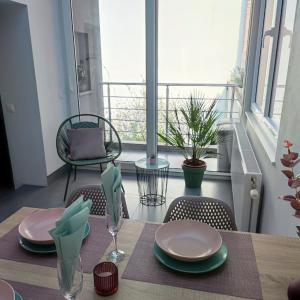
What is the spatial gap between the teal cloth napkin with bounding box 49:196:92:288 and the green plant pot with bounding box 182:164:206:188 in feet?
7.70

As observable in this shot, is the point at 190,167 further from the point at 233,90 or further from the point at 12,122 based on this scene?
the point at 12,122

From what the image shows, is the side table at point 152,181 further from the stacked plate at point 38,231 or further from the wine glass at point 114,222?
the wine glass at point 114,222

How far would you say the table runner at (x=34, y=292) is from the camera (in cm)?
78

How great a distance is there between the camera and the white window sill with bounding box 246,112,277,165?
1.73m

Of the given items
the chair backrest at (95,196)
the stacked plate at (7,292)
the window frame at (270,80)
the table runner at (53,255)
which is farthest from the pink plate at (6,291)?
the window frame at (270,80)

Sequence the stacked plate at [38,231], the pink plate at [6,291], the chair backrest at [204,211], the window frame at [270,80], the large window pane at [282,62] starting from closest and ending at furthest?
the pink plate at [6,291] < the stacked plate at [38,231] < the chair backrest at [204,211] < the large window pane at [282,62] < the window frame at [270,80]

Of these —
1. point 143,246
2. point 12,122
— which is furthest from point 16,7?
point 143,246

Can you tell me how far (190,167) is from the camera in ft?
9.73

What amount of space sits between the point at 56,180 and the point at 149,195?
45.9 inches

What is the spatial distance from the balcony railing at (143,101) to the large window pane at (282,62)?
3.34ft

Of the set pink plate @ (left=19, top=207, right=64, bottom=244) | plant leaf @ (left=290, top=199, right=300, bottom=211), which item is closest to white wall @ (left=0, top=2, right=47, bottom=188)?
pink plate @ (left=19, top=207, right=64, bottom=244)

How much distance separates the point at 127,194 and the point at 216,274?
7.22 ft

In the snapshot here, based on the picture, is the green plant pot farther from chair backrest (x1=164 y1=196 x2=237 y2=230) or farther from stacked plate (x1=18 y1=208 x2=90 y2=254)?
stacked plate (x1=18 y1=208 x2=90 y2=254)

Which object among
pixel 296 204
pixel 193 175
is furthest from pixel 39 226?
pixel 193 175
